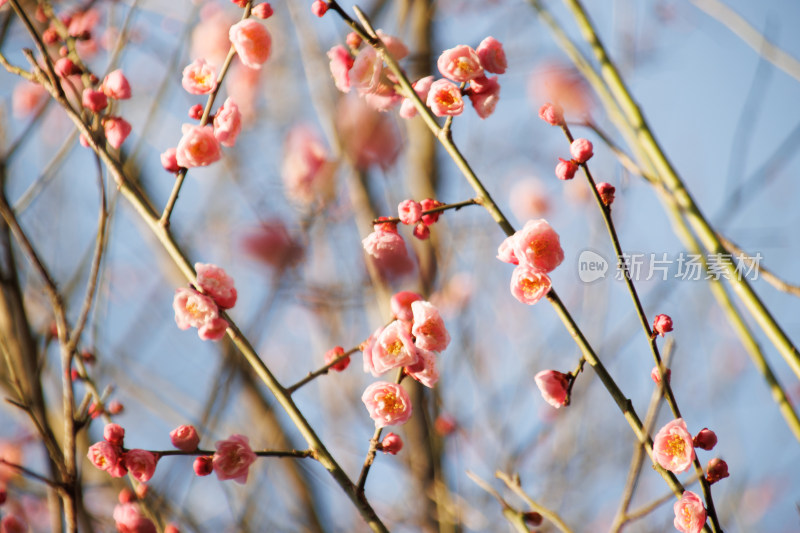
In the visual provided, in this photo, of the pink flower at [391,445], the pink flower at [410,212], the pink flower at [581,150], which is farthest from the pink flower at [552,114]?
the pink flower at [391,445]

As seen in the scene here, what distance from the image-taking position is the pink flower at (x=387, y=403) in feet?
3.50

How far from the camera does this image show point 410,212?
1.10 metres

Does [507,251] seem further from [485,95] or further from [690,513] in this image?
[690,513]

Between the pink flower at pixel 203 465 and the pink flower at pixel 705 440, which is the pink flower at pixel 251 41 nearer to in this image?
the pink flower at pixel 203 465

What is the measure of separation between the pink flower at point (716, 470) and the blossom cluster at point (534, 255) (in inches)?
14.7

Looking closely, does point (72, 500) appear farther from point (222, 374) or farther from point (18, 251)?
point (18, 251)

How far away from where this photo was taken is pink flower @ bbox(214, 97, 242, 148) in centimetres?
119

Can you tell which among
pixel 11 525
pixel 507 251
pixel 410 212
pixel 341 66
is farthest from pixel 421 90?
pixel 11 525

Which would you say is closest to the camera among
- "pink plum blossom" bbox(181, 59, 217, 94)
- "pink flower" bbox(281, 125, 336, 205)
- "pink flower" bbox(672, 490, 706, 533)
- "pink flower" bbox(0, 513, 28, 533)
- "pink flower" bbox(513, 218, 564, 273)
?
"pink flower" bbox(672, 490, 706, 533)

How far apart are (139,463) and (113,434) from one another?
7 cm

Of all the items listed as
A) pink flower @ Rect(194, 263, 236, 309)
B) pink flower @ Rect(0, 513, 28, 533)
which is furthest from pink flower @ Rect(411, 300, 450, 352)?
pink flower @ Rect(0, 513, 28, 533)

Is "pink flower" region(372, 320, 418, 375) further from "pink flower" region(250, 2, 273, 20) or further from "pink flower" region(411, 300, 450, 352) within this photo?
"pink flower" region(250, 2, 273, 20)

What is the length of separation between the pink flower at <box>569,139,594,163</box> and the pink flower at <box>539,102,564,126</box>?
0.15ft

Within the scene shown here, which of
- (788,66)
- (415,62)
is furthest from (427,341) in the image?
(415,62)
